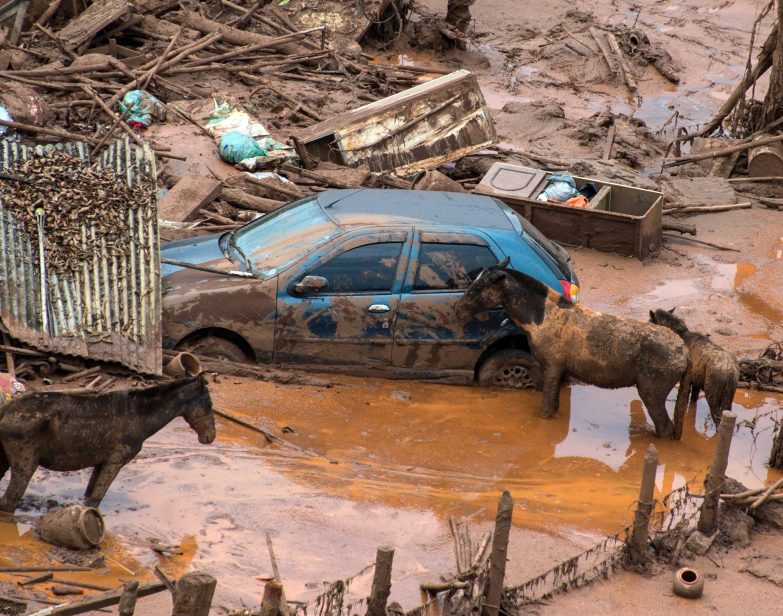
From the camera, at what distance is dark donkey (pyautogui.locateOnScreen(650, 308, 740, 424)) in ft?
34.0

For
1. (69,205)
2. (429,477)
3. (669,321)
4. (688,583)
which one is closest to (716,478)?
(688,583)

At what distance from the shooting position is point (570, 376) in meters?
11.0

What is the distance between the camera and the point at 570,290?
1115 cm

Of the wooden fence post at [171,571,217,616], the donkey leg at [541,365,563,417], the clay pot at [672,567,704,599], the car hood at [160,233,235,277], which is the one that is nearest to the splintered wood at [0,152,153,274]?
the car hood at [160,233,235,277]

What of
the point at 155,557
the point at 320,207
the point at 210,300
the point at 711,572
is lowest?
the point at 711,572

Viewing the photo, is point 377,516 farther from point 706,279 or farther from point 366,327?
point 706,279

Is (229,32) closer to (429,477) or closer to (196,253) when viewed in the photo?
(196,253)

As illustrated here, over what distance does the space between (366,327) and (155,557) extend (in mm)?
→ 3872

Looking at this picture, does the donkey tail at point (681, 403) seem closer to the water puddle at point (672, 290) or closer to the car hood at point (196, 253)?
the water puddle at point (672, 290)

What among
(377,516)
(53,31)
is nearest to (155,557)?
(377,516)

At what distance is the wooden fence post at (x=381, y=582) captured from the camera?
651cm

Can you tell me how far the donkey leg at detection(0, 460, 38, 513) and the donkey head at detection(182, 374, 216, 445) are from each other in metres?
1.22

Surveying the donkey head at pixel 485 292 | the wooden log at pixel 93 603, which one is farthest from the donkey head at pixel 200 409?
the donkey head at pixel 485 292

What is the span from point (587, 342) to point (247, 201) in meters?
5.99
